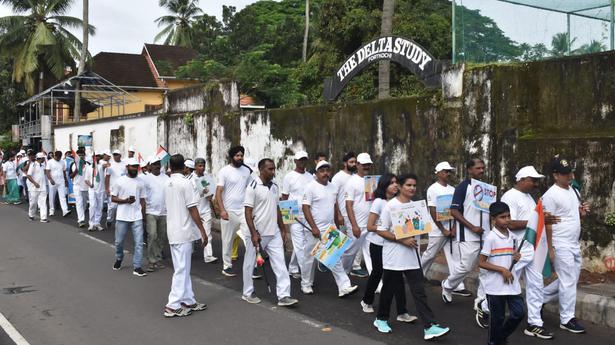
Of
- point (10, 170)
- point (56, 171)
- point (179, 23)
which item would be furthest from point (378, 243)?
point (179, 23)

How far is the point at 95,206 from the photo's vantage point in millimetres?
15211

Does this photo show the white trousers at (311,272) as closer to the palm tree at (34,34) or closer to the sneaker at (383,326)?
the sneaker at (383,326)

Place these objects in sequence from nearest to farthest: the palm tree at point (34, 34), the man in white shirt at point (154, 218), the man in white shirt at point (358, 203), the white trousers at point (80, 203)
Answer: the man in white shirt at point (358, 203), the man in white shirt at point (154, 218), the white trousers at point (80, 203), the palm tree at point (34, 34)

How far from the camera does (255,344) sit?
629 centimetres

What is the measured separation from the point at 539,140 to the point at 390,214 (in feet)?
12.5

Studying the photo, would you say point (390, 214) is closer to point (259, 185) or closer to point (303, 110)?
point (259, 185)

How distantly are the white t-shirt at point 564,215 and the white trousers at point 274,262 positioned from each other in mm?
2938

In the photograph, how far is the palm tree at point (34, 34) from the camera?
3962 centimetres

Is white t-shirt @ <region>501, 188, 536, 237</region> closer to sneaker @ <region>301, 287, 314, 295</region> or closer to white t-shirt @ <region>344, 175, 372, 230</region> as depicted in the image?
white t-shirt @ <region>344, 175, 372, 230</region>

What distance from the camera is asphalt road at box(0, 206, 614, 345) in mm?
6531

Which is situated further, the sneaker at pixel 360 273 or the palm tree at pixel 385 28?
the palm tree at pixel 385 28

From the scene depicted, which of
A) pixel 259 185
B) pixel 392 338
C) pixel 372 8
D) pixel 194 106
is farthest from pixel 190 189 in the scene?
pixel 372 8

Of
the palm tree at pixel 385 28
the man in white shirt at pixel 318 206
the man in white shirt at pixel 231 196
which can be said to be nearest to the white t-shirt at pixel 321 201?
the man in white shirt at pixel 318 206

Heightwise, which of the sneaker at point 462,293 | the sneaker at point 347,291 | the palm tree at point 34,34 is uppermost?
the palm tree at point 34,34
